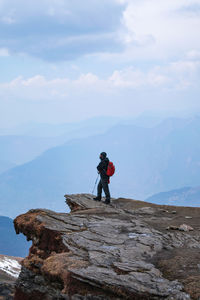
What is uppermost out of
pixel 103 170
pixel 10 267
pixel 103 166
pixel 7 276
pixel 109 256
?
pixel 103 166

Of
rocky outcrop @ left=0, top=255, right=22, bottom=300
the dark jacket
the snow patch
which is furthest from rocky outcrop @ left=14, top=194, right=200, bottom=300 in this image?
the snow patch

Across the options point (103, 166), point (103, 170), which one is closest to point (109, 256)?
point (103, 166)

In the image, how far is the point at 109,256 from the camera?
1609cm

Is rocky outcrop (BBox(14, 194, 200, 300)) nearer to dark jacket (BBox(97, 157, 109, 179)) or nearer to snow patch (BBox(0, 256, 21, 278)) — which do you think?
dark jacket (BBox(97, 157, 109, 179))

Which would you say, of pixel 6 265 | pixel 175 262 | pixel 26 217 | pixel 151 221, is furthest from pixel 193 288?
pixel 6 265

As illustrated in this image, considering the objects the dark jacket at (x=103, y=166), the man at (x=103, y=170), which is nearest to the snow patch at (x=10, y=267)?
the man at (x=103, y=170)

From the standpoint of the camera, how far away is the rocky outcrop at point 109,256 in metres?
13.4

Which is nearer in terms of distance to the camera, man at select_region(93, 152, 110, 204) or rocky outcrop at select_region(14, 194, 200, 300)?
rocky outcrop at select_region(14, 194, 200, 300)

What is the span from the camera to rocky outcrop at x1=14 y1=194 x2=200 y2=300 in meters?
13.4

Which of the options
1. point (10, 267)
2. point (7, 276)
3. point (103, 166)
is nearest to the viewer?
point (103, 166)

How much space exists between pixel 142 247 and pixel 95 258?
2997mm

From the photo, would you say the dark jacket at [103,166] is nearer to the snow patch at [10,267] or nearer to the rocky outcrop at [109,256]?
the rocky outcrop at [109,256]

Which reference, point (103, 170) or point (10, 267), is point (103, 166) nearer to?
point (103, 170)

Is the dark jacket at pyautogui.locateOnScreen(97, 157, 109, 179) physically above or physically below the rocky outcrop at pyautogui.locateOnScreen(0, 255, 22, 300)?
above
